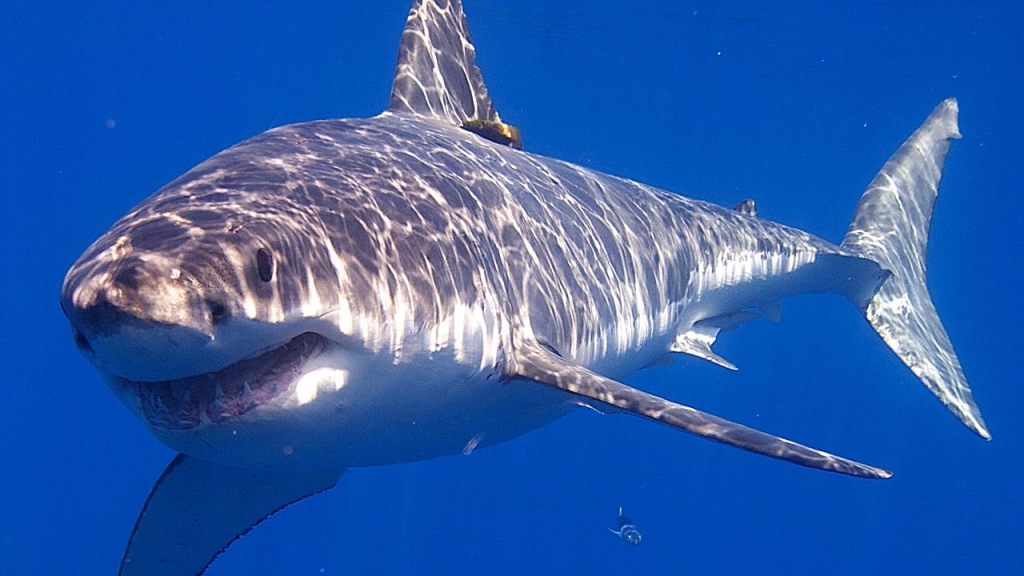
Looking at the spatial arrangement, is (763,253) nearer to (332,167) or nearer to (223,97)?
(332,167)

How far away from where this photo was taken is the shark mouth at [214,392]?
2.28 m

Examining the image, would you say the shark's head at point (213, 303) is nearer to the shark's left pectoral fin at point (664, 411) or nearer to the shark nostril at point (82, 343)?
the shark nostril at point (82, 343)

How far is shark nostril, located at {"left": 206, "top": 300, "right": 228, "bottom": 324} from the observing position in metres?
2.02

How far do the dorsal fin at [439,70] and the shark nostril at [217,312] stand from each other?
385 centimetres

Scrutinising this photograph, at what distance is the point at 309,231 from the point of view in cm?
259

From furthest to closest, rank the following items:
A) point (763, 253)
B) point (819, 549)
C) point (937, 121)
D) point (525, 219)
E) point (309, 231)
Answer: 1. point (819, 549)
2. point (937, 121)
3. point (763, 253)
4. point (525, 219)
5. point (309, 231)

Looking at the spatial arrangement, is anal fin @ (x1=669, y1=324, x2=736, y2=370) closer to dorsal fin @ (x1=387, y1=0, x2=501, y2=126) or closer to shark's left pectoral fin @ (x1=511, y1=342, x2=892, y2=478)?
dorsal fin @ (x1=387, y1=0, x2=501, y2=126)

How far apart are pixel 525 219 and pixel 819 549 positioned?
138 ft

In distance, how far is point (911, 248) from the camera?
27.5ft

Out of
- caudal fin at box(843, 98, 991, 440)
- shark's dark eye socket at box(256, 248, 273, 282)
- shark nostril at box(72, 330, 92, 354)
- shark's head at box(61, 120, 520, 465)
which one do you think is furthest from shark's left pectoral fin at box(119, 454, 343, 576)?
caudal fin at box(843, 98, 991, 440)

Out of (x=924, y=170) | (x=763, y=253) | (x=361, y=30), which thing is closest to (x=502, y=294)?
(x=763, y=253)

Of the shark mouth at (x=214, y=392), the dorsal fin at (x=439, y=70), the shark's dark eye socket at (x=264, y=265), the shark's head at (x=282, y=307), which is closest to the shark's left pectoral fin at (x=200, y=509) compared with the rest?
the shark's head at (x=282, y=307)

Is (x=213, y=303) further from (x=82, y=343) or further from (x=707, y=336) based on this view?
(x=707, y=336)

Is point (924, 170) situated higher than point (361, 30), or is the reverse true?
point (361, 30)
